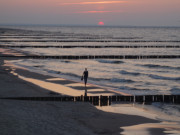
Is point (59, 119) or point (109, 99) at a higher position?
point (109, 99)

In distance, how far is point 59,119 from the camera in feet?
44.0

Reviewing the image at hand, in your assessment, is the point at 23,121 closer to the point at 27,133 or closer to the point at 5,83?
the point at 27,133

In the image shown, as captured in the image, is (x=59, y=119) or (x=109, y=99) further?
(x=109, y=99)

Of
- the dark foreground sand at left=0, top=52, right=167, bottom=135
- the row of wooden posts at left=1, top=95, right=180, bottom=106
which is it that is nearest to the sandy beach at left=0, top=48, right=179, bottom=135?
the dark foreground sand at left=0, top=52, right=167, bottom=135

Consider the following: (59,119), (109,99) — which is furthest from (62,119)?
(109,99)

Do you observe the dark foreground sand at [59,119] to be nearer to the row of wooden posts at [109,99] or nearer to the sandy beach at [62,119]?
the sandy beach at [62,119]

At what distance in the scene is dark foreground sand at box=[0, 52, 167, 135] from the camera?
11.5 m

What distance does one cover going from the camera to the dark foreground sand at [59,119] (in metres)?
11.5

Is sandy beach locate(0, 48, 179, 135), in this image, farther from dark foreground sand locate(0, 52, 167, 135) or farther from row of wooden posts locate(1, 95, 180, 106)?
row of wooden posts locate(1, 95, 180, 106)

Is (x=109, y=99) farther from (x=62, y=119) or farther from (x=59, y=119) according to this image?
(x=59, y=119)

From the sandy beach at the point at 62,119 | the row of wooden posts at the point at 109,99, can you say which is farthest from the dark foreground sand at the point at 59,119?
the row of wooden posts at the point at 109,99

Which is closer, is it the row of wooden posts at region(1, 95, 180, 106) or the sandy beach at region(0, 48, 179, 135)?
the sandy beach at region(0, 48, 179, 135)

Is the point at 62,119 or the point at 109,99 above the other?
the point at 109,99

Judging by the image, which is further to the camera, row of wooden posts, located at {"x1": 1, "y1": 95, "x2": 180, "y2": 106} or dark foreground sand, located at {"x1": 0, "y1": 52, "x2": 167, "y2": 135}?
row of wooden posts, located at {"x1": 1, "y1": 95, "x2": 180, "y2": 106}
